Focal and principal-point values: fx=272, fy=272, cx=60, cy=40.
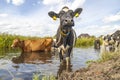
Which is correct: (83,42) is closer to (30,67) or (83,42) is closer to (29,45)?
(29,45)

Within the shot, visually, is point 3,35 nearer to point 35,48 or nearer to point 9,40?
point 9,40

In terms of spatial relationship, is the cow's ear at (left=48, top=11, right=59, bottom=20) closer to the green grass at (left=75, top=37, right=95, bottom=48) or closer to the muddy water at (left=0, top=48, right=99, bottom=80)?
the muddy water at (left=0, top=48, right=99, bottom=80)

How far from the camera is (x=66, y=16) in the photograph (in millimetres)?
10500

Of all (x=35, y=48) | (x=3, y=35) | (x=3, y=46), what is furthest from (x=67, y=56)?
(x=3, y=35)

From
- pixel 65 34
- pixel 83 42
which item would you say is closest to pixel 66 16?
pixel 65 34

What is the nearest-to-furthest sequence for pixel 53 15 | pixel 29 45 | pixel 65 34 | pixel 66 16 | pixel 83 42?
pixel 66 16 < pixel 65 34 < pixel 53 15 < pixel 29 45 < pixel 83 42

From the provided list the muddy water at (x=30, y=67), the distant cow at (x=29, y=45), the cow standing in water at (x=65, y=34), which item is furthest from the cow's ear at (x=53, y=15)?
the distant cow at (x=29, y=45)

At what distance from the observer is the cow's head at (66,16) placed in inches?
392

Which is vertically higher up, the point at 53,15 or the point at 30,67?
the point at 53,15

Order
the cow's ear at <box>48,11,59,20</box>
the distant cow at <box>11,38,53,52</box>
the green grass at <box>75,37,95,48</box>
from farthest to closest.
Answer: the green grass at <box>75,37,95,48</box> → the distant cow at <box>11,38,53,52</box> → the cow's ear at <box>48,11,59,20</box>

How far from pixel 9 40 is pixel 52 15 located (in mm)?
13830

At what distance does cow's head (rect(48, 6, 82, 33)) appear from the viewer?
9.97 metres

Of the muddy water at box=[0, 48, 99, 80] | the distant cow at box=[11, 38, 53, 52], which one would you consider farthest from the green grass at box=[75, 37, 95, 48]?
the muddy water at box=[0, 48, 99, 80]

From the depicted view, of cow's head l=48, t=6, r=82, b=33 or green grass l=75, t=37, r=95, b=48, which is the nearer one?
cow's head l=48, t=6, r=82, b=33
